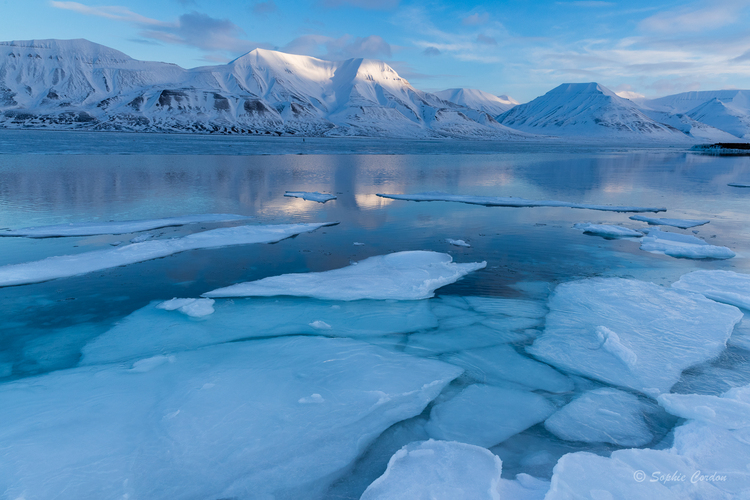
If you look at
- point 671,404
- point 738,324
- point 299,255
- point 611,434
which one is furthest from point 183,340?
point 738,324

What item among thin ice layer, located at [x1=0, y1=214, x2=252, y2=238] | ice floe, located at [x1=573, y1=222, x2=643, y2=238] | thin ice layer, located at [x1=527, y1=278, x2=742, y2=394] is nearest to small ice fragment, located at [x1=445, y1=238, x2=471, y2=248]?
thin ice layer, located at [x1=527, y1=278, x2=742, y2=394]

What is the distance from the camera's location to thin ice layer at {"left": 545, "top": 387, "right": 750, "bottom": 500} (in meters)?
3.28

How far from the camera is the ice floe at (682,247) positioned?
10.2 meters

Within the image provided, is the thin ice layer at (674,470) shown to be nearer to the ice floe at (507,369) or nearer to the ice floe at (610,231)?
the ice floe at (507,369)

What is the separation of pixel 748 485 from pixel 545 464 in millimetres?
1549

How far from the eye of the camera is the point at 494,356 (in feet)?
18.2

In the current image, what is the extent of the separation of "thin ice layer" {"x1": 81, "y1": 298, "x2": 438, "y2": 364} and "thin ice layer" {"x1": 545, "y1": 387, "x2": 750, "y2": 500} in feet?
10.1

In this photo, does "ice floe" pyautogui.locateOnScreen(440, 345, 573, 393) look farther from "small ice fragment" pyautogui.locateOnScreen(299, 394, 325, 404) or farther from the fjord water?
"small ice fragment" pyautogui.locateOnScreen(299, 394, 325, 404)

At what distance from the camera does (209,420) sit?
13.5ft

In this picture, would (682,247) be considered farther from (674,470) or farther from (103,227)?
(103,227)

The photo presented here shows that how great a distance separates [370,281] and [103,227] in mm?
8152

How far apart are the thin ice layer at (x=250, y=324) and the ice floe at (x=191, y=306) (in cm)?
8

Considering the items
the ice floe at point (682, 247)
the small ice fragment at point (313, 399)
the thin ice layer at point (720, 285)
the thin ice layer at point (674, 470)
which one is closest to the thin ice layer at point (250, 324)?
the small ice fragment at point (313, 399)

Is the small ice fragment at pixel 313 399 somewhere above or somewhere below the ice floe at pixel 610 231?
below
